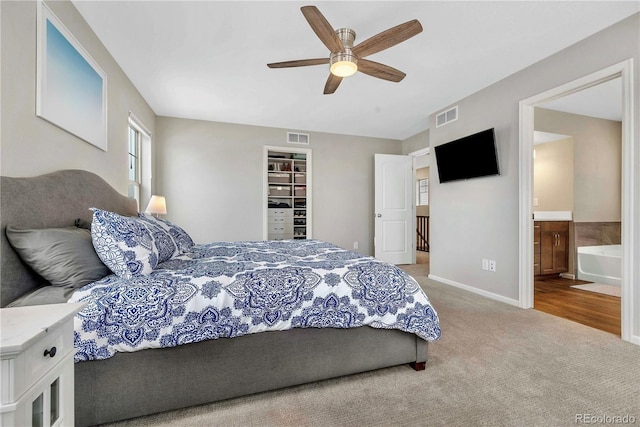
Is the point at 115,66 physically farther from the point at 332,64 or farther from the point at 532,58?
the point at 532,58

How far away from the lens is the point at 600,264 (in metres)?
3.91

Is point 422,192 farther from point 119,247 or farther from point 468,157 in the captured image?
point 119,247

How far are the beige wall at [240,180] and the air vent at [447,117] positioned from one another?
5.46ft

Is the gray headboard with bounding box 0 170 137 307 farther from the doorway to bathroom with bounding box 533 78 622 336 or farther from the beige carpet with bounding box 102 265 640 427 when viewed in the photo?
the doorway to bathroom with bounding box 533 78 622 336

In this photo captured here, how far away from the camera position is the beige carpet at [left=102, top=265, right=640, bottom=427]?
1.35 metres

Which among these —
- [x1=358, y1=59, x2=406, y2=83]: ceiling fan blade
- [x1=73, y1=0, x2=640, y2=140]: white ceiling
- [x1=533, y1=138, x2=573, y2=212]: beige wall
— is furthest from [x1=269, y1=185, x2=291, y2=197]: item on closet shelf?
[x1=533, y1=138, x2=573, y2=212]: beige wall

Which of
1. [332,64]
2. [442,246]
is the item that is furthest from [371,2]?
[442,246]

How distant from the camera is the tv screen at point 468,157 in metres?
3.22

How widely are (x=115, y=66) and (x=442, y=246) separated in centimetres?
445

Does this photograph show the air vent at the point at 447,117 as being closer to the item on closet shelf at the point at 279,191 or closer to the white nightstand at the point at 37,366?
the item on closet shelf at the point at 279,191

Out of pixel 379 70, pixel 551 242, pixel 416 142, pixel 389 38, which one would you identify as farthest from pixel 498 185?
pixel 416 142

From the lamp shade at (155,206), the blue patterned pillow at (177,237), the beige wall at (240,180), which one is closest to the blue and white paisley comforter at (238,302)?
the blue patterned pillow at (177,237)

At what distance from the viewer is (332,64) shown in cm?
213

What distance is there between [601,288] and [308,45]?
4.67 meters
